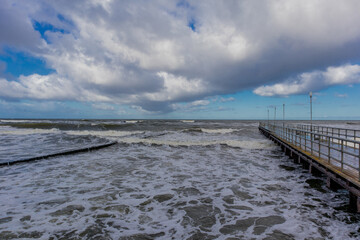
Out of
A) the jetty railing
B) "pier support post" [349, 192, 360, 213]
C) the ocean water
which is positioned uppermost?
the jetty railing

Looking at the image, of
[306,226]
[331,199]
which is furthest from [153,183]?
[331,199]

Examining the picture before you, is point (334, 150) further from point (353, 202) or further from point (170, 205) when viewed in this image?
point (170, 205)

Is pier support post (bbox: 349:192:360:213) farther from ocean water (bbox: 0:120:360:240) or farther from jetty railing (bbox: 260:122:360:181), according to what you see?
jetty railing (bbox: 260:122:360:181)

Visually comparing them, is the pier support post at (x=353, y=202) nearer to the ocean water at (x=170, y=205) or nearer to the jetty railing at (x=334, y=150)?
the ocean water at (x=170, y=205)

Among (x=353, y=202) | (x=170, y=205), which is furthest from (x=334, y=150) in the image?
(x=170, y=205)

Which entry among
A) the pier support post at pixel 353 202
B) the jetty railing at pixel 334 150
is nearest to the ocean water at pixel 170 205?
the pier support post at pixel 353 202

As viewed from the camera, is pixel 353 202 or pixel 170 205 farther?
pixel 170 205

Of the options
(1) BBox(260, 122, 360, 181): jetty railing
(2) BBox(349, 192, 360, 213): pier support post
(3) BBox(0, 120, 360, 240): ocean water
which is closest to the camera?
(3) BBox(0, 120, 360, 240): ocean water

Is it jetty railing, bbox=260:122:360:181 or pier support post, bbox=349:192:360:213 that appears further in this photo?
jetty railing, bbox=260:122:360:181

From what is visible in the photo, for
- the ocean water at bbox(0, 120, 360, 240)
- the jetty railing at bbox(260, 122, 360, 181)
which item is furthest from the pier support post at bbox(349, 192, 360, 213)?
the jetty railing at bbox(260, 122, 360, 181)

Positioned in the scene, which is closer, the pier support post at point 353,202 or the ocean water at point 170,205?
the ocean water at point 170,205

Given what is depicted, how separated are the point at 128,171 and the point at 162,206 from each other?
507cm

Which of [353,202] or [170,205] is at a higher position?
[353,202]

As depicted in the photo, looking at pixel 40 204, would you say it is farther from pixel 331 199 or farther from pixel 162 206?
pixel 331 199
